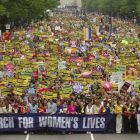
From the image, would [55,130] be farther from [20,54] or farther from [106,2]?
[106,2]

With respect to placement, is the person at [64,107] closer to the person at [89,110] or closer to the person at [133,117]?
the person at [89,110]

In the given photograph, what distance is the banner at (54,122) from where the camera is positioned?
27.4 m

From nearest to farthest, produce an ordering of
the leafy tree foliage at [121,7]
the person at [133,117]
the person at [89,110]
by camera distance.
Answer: the person at [133,117]
the person at [89,110]
the leafy tree foliage at [121,7]

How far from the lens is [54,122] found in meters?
27.5

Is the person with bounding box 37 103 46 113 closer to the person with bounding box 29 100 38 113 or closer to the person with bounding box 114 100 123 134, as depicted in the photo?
the person with bounding box 29 100 38 113

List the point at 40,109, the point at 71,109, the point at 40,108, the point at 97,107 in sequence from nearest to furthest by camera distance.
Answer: the point at 97,107
the point at 71,109
the point at 40,109
the point at 40,108

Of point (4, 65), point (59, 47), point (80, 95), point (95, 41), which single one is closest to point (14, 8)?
point (95, 41)

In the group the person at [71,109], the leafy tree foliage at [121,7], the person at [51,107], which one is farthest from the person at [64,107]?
the leafy tree foliage at [121,7]

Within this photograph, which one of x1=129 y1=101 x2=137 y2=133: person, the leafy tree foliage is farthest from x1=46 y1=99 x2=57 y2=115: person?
the leafy tree foliage

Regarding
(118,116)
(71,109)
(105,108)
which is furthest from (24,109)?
(118,116)

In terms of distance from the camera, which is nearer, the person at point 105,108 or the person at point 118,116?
the person at point 118,116

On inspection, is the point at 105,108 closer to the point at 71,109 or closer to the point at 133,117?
the point at 133,117

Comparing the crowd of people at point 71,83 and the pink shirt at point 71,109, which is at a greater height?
the crowd of people at point 71,83

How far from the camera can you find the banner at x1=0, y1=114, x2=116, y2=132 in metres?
27.4
